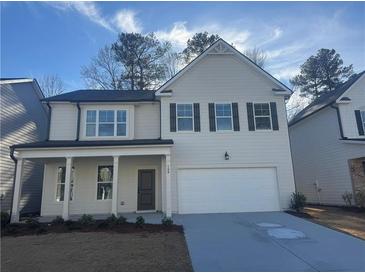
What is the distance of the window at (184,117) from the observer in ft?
45.3

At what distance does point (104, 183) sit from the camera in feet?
44.9

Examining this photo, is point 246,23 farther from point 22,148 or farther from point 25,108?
point 25,108

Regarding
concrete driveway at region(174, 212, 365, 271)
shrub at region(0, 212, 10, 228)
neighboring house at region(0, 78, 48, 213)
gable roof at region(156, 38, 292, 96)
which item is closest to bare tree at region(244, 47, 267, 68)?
gable roof at region(156, 38, 292, 96)

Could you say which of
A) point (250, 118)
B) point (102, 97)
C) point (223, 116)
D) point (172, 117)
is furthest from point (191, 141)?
point (102, 97)

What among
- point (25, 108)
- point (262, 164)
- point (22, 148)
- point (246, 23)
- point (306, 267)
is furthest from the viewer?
point (25, 108)

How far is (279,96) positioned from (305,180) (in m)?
7.63

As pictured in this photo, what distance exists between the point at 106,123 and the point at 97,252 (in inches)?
322

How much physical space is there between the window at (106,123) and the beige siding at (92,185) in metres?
1.30

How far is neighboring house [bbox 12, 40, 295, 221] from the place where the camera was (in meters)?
13.3

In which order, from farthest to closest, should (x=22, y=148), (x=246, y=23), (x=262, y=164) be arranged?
(x=262, y=164), (x=22, y=148), (x=246, y=23)

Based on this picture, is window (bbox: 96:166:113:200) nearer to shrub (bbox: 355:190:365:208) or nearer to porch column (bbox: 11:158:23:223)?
porch column (bbox: 11:158:23:223)

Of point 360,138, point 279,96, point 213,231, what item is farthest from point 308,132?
point 213,231

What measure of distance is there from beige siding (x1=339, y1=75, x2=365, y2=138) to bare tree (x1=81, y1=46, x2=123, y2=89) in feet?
57.9

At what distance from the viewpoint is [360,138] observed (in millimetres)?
14883
